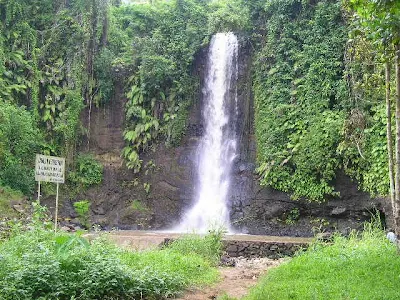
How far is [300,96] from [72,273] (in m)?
12.7

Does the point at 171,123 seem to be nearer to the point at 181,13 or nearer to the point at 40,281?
the point at 181,13

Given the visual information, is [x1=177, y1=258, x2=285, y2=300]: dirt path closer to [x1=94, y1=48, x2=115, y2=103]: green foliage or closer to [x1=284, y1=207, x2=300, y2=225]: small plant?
[x1=284, y1=207, x2=300, y2=225]: small plant

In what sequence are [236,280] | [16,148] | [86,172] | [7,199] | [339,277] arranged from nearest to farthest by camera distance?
[339,277], [236,280], [7,199], [16,148], [86,172]

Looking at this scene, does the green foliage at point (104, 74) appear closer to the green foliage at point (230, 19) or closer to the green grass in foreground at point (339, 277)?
the green foliage at point (230, 19)

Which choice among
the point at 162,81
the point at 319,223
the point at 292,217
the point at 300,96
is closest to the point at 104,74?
the point at 162,81

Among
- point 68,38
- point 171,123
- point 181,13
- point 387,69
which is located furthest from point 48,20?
point 387,69

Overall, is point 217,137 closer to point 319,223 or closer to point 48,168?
point 319,223

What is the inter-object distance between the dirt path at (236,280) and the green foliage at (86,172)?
908 centimetres

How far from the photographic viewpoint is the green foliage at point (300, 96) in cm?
1498

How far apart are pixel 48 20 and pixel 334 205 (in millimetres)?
14187

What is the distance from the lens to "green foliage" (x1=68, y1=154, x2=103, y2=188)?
18250mm

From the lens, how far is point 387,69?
8125mm

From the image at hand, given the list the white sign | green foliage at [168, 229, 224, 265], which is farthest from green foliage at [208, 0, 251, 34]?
the white sign

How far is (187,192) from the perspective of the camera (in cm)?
1745
